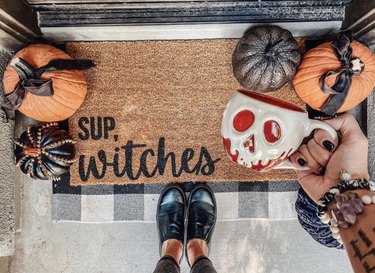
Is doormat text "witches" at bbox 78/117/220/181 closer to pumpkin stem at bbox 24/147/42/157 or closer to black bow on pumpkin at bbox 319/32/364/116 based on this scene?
pumpkin stem at bbox 24/147/42/157

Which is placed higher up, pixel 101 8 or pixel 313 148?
pixel 101 8

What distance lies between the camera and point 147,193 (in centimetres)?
209

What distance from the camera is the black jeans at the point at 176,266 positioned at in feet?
5.76

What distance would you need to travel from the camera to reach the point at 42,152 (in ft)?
5.96

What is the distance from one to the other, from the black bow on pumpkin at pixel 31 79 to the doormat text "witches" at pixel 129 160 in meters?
0.36

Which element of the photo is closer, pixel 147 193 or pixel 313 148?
pixel 313 148

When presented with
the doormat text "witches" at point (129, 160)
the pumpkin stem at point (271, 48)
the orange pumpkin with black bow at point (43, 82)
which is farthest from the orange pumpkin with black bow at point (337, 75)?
the orange pumpkin with black bow at point (43, 82)

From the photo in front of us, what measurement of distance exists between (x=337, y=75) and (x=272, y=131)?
0.64m

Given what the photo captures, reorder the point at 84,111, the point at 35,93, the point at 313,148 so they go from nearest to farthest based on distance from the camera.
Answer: the point at 313,148
the point at 35,93
the point at 84,111

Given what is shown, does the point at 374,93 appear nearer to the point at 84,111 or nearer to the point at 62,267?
the point at 84,111

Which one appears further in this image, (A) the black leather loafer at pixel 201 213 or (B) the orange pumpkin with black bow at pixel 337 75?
(A) the black leather loafer at pixel 201 213

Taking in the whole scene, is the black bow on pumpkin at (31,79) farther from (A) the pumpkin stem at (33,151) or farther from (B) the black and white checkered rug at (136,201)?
(B) the black and white checkered rug at (136,201)

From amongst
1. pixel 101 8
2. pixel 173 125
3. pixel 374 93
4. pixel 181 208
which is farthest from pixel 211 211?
pixel 101 8

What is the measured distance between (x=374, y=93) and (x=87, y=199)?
147cm
